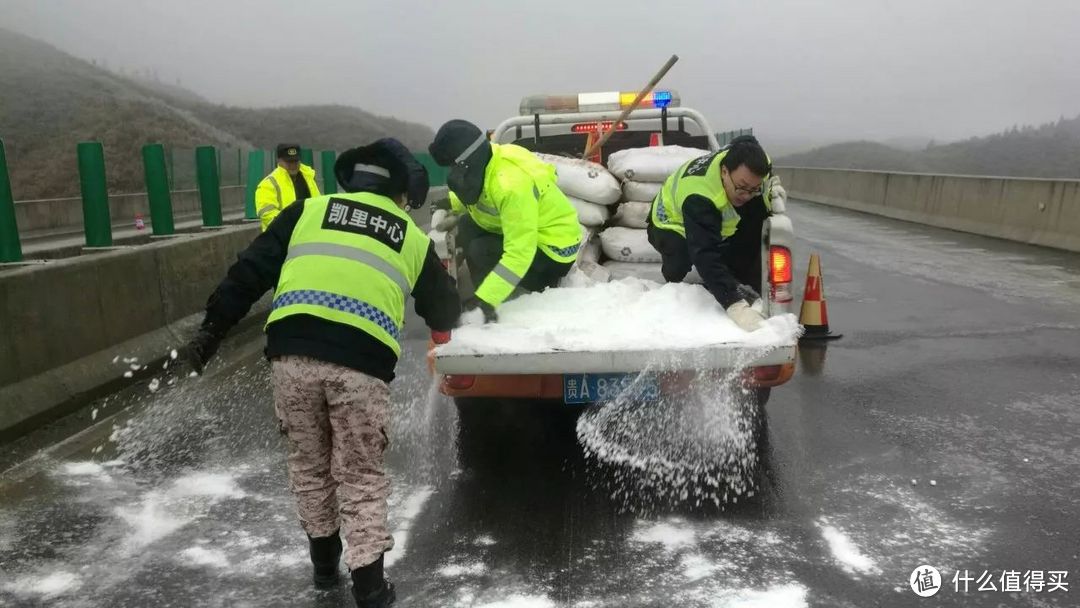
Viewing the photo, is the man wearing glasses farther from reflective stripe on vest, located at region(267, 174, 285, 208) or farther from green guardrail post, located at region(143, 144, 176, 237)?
green guardrail post, located at region(143, 144, 176, 237)

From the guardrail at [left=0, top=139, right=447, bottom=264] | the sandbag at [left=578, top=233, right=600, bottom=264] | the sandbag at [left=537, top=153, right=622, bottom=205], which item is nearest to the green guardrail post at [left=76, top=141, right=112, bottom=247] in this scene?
the guardrail at [left=0, top=139, right=447, bottom=264]

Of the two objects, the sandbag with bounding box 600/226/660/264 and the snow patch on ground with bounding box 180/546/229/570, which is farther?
the sandbag with bounding box 600/226/660/264

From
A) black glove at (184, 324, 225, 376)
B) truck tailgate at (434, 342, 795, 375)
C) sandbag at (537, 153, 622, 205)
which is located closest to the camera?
black glove at (184, 324, 225, 376)

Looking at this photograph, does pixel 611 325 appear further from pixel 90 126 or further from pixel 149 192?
pixel 90 126

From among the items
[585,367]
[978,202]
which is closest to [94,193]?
[585,367]

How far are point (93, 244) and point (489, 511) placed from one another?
5.13 m

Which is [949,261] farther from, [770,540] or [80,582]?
[80,582]

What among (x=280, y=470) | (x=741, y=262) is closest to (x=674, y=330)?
(x=741, y=262)

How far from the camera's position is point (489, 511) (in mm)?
4188

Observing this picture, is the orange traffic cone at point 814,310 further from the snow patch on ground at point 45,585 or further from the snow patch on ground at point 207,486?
the snow patch on ground at point 45,585

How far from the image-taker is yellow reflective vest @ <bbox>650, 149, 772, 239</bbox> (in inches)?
188

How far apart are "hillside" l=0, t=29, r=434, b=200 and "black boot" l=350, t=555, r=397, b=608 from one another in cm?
2526

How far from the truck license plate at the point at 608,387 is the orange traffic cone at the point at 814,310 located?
3897mm

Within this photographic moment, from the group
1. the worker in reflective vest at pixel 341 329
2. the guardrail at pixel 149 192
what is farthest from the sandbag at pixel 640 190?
the worker in reflective vest at pixel 341 329
